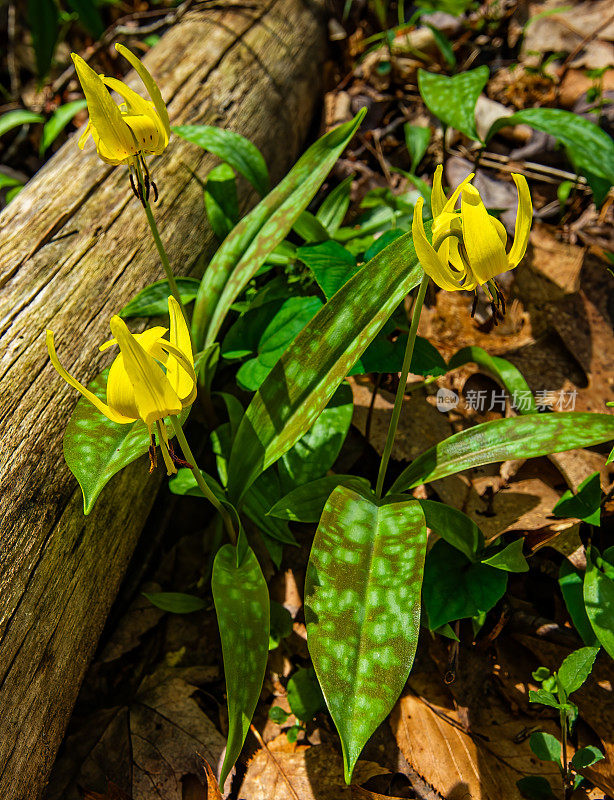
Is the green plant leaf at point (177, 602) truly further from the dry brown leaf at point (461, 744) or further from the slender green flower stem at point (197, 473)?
the dry brown leaf at point (461, 744)

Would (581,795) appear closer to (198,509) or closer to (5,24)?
(198,509)

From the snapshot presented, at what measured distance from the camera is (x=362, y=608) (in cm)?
113

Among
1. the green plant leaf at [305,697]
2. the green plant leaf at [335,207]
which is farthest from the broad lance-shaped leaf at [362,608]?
the green plant leaf at [335,207]

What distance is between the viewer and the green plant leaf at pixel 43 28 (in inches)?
95.1

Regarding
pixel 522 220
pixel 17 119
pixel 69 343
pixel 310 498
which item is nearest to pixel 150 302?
pixel 69 343

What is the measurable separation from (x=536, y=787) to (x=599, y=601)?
16.8 inches

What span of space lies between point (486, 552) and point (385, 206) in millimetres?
1399

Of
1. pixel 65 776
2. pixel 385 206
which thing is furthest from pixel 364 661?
pixel 385 206

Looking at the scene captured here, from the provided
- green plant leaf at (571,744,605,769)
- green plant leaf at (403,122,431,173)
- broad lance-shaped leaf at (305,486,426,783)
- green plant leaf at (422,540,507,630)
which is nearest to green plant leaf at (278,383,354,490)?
broad lance-shaped leaf at (305,486,426,783)

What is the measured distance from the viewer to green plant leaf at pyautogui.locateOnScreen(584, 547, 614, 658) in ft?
4.34

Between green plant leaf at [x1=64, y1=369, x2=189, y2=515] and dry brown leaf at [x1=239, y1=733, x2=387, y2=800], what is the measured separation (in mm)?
752

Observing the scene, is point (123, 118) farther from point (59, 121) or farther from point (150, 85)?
point (59, 121)

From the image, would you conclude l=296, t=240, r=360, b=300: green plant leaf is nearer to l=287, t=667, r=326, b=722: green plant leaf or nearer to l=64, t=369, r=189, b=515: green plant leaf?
l=64, t=369, r=189, b=515: green plant leaf

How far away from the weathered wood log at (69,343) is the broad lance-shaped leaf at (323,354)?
1.43 feet
